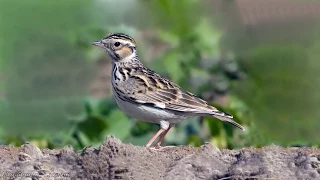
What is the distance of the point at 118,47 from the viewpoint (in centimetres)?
1082

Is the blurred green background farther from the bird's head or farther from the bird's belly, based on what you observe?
the bird's belly

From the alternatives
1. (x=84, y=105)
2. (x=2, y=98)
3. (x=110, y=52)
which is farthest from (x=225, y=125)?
(x=2, y=98)

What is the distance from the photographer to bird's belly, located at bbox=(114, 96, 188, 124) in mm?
10062

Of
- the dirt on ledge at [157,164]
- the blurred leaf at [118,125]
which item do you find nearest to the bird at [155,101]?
the dirt on ledge at [157,164]

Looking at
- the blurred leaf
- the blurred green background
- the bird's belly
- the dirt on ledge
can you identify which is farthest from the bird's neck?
the dirt on ledge

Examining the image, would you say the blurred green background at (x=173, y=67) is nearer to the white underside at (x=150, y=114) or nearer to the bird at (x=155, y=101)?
the bird at (x=155, y=101)

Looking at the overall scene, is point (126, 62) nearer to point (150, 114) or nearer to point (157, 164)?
point (150, 114)

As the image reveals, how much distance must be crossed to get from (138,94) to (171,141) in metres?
2.44

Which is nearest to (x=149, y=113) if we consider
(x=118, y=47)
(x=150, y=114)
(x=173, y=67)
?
(x=150, y=114)

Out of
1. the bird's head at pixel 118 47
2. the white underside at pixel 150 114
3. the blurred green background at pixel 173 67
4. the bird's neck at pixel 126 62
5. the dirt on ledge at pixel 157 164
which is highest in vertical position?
the blurred green background at pixel 173 67

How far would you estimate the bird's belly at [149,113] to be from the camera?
1006 centimetres

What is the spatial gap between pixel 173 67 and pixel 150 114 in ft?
14.4

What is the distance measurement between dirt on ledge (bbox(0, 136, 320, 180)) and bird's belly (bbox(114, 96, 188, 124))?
1.33 metres

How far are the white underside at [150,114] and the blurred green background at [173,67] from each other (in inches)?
67.3
